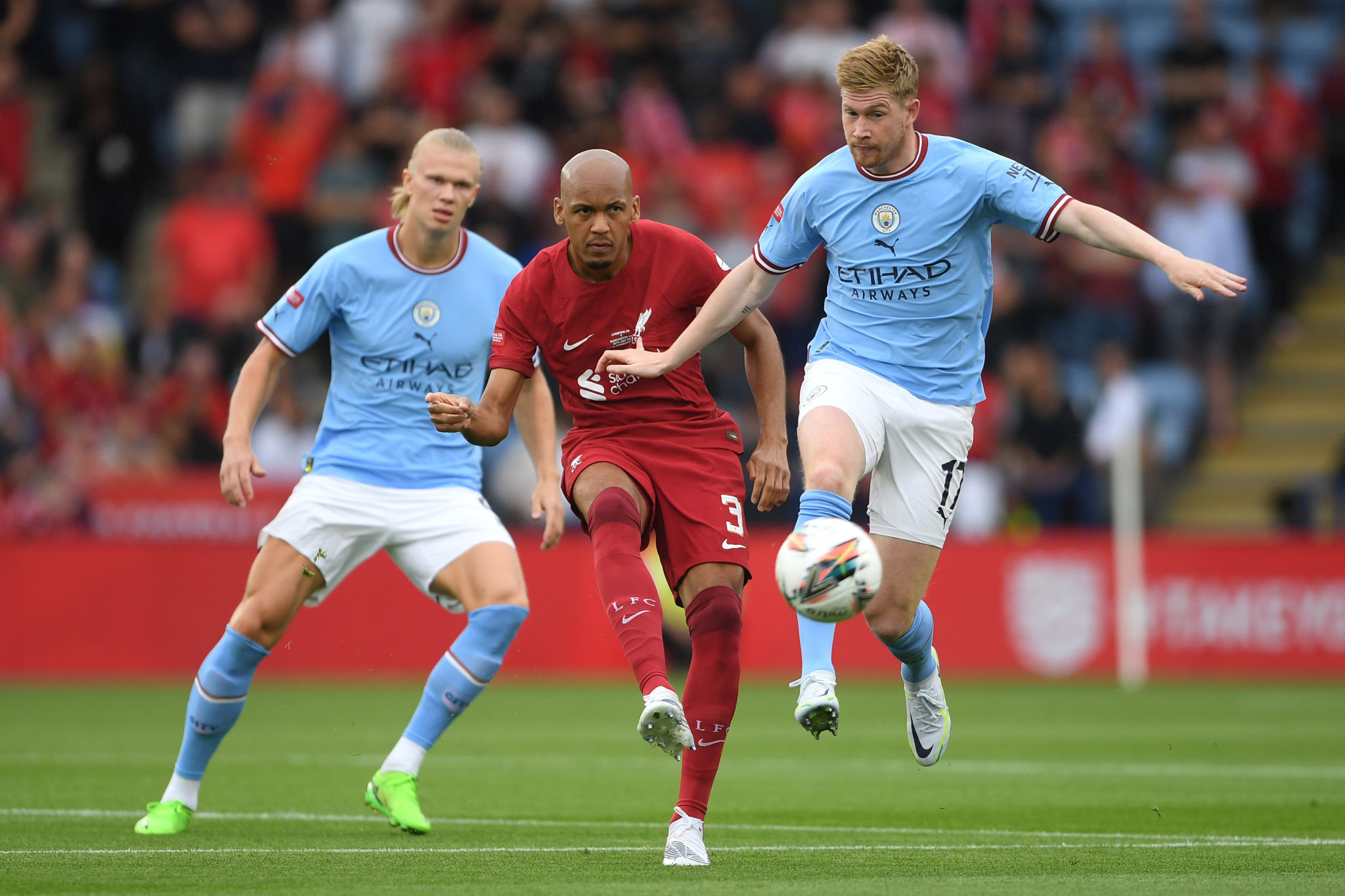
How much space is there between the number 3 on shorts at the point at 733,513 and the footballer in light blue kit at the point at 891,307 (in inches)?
9.5

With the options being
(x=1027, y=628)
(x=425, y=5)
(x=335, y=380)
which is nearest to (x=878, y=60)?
(x=335, y=380)

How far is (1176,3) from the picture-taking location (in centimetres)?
2219

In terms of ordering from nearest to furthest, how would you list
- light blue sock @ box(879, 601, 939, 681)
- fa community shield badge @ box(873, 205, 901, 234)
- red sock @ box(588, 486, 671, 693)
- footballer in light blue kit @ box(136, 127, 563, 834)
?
1. red sock @ box(588, 486, 671, 693)
2. fa community shield badge @ box(873, 205, 901, 234)
3. light blue sock @ box(879, 601, 939, 681)
4. footballer in light blue kit @ box(136, 127, 563, 834)

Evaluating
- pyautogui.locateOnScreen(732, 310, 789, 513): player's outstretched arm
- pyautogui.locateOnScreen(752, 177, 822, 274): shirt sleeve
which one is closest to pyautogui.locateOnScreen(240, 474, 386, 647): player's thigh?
pyautogui.locateOnScreen(732, 310, 789, 513): player's outstretched arm

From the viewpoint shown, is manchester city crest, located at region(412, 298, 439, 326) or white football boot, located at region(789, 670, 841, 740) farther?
manchester city crest, located at region(412, 298, 439, 326)

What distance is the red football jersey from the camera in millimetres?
7301

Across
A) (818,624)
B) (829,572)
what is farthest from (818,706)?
(818,624)

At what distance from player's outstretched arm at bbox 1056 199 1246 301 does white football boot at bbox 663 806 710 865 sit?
Result: 248 cm

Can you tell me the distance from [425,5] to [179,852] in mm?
15271

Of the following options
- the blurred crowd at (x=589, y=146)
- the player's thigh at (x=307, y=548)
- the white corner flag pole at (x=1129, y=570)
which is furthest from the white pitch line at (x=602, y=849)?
the blurred crowd at (x=589, y=146)

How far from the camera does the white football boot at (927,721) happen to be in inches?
328

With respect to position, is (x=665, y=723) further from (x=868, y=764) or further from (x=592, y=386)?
(x=868, y=764)

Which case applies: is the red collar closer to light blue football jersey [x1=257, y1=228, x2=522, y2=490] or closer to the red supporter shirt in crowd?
light blue football jersey [x1=257, y1=228, x2=522, y2=490]

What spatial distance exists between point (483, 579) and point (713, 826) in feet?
4.81
